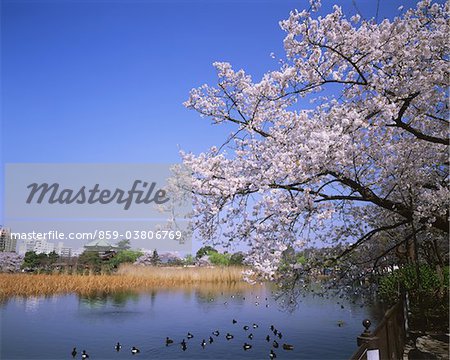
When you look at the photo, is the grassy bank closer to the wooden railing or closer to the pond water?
the pond water

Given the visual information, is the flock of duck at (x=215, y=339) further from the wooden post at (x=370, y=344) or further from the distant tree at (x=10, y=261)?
the distant tree at (x=10, y=261)

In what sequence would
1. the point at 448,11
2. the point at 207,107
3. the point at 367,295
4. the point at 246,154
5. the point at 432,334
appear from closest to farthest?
the point at 448,11
the point at 246,154
the point at 207,107
the point at 432,334
the point at 367,295

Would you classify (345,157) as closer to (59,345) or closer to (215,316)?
(59,345)

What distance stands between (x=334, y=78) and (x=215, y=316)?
37.7 feet

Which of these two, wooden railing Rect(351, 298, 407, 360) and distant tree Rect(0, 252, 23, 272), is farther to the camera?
distant tree Rect(0, 252, 23, 272)

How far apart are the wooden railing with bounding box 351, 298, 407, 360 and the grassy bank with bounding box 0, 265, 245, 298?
798 centimetres

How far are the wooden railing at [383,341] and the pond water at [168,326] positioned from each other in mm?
2151

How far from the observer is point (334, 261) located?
24.3ft

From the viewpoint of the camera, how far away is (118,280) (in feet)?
69.7

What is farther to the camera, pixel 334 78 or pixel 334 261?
pixel 334 261

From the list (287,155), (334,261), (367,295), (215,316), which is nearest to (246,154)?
(287,155)

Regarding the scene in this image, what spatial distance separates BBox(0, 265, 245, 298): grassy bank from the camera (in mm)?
17970

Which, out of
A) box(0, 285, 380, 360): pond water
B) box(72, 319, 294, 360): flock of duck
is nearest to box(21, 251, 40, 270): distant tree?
box(0, 285, 380, 360): pond water

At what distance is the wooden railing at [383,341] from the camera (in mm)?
3996
